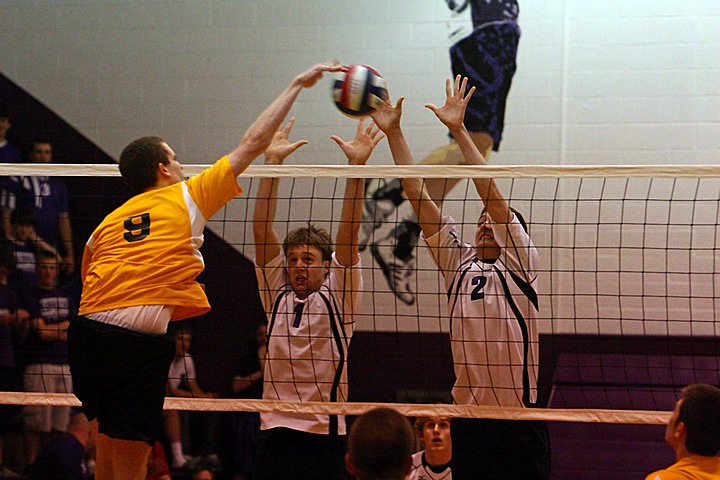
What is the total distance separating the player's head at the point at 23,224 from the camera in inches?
290

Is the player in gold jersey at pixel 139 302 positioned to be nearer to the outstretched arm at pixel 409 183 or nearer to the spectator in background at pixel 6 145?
the outstretched arm at pixel 409 183

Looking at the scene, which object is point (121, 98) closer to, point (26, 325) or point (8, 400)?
point (26, 325)

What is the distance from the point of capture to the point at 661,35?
7.34m

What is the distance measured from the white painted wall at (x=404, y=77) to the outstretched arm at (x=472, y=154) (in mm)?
2439

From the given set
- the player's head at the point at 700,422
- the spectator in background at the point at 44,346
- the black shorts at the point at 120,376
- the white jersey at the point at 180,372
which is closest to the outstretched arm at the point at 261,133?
the black shorts at the point at 120,376

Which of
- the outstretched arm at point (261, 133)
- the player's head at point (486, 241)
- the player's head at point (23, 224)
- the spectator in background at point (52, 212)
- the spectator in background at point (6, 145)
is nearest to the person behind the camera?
the outstretched arm at point (261, 133)

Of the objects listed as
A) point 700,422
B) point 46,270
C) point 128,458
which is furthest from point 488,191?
point 46,270

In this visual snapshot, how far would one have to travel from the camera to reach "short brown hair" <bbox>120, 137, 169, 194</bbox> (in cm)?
392

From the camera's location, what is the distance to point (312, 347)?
4770 millimetres

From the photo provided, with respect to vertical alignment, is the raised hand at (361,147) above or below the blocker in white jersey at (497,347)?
above

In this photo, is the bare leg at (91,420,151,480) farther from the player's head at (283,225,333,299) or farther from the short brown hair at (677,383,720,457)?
the short brown hair at (677,383,720,457)

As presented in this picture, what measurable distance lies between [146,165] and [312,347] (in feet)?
4.70

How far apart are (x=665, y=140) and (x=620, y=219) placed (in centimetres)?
77

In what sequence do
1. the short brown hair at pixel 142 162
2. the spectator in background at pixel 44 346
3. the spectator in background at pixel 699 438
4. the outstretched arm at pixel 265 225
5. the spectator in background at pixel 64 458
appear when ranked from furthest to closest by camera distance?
the spectator in background at pixel 44 346 → the spectator in background at pixel 64 458 → the outstretched arm at pixel 265 225 → the short brown hair at pixel 142 162 → the spectator in background at pixel 699 438
